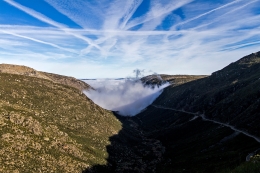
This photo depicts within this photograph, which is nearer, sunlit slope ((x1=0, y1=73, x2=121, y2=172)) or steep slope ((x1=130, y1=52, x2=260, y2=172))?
sunlit slope ((x1=0, y1=73, x2=121, y2=172))

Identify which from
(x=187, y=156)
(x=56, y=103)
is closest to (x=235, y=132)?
(x=187, y=156)

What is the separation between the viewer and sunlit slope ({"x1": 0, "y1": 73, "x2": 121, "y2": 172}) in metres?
75.8

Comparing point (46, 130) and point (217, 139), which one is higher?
point (46, 130)

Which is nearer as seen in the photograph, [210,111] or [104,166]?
[104,166]

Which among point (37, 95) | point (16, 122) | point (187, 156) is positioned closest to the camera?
point (16, 122)

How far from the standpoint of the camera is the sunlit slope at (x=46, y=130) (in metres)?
75.8

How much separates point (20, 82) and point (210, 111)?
149m

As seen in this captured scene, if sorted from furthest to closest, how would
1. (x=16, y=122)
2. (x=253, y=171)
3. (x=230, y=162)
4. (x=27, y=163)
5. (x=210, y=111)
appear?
(x=210, y=111), (x=16, y=122), (x=230, y=162), (x=27, y=163), (x=253, y=171)

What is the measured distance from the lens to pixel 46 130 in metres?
98.7

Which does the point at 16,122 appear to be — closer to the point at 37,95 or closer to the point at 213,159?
the point at 37,95

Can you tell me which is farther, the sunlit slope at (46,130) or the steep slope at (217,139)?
the steep slope at (217,139)

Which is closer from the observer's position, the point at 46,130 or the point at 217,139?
the point at 46,130

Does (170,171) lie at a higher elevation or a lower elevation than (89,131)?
lower

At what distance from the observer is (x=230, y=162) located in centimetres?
8350
